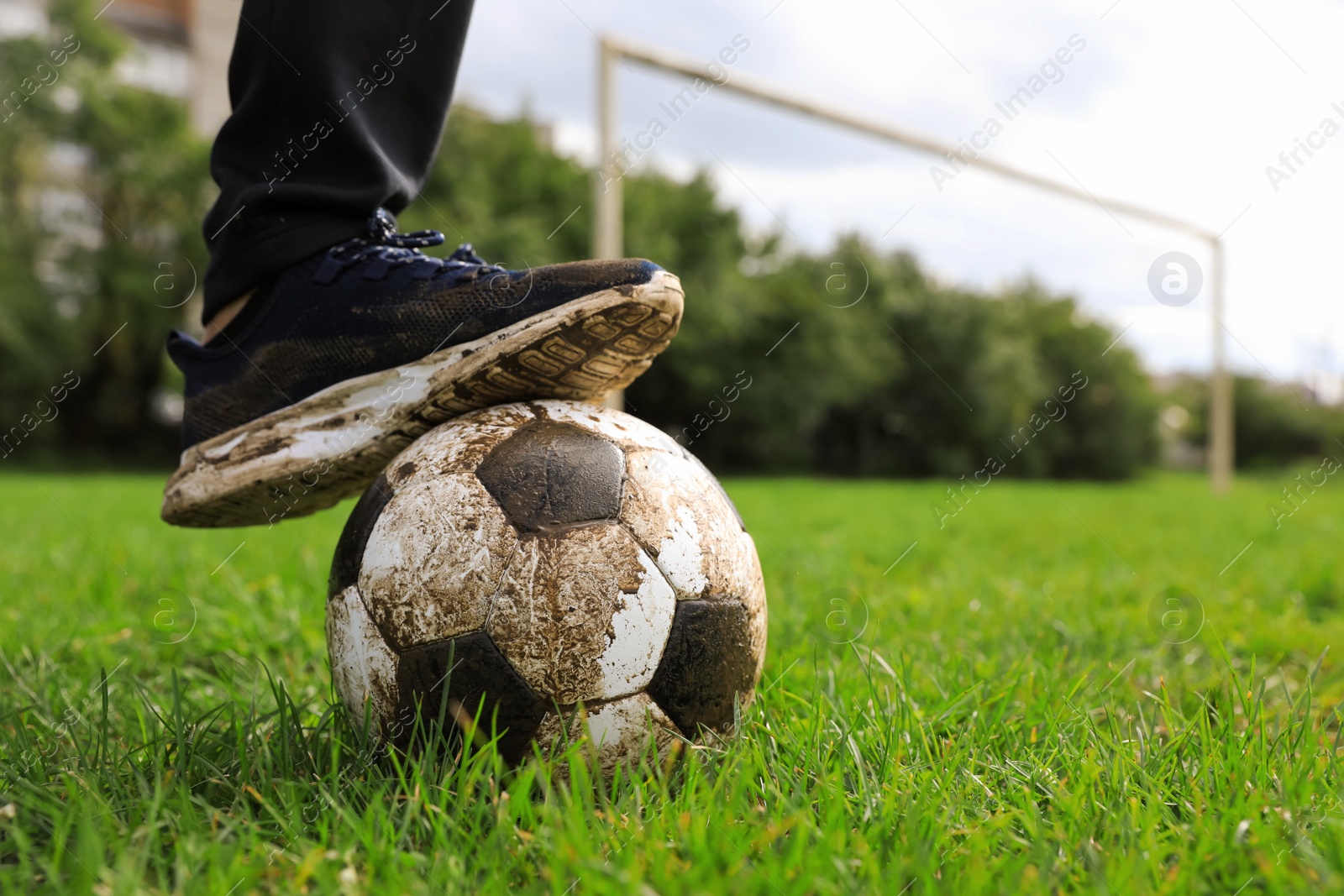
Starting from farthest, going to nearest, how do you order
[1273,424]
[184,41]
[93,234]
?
[1273,424] < [184,41] < [93,234]

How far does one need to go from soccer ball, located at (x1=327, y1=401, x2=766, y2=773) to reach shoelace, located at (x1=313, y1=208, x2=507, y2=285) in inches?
14.0

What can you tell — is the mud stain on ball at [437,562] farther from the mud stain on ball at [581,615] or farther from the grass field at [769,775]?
the grass field at [769,775]

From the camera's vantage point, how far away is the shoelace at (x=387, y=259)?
1.81m

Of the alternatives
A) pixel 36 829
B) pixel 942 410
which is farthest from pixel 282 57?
pixel 942 410

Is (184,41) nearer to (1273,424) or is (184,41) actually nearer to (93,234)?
(93,234)

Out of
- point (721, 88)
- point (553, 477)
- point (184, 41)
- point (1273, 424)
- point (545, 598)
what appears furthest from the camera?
point (1273, 424)

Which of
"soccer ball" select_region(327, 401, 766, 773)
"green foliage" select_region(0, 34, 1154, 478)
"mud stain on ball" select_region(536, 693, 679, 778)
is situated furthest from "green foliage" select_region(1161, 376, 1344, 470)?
"mud stain on ball" select_region(536, 693, 679, 778)

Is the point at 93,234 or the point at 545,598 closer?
the point at 545,598

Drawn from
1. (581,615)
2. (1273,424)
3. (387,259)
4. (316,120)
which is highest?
(1273,424)

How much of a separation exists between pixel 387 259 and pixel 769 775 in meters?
1.22

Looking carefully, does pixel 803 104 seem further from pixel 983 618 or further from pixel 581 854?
pixel 581 854

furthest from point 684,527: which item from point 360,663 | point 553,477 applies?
point 360,663

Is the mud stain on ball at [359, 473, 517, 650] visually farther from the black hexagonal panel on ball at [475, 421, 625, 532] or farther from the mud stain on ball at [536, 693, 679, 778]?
the mud stain on ball at [536, 693, 679, 778]

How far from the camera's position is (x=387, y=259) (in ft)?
6.08
